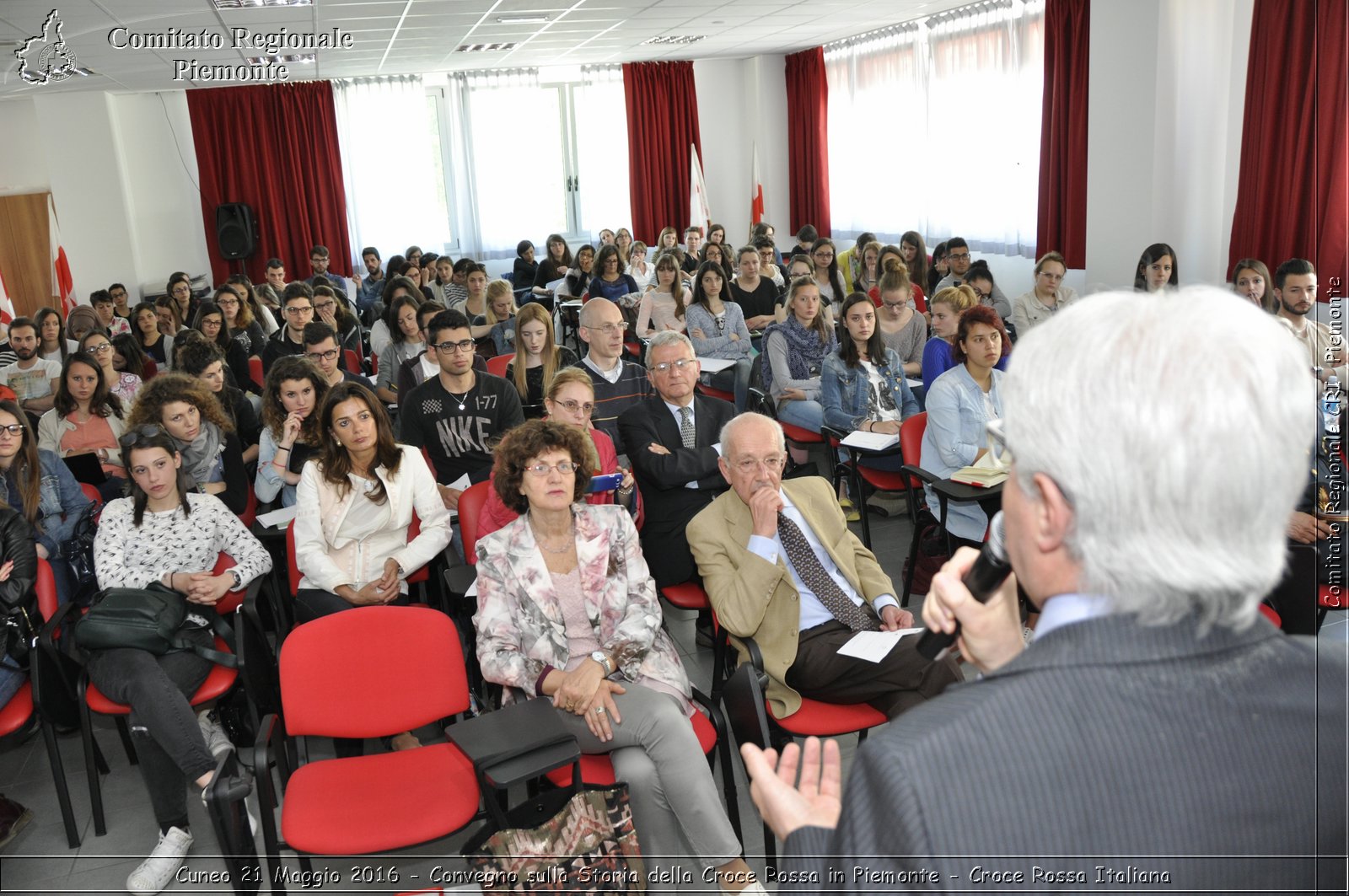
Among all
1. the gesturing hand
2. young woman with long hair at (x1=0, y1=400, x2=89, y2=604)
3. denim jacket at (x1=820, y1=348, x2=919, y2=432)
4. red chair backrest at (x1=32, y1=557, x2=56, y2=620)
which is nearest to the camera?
the gesturing hand

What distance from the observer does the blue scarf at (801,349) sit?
598 cm

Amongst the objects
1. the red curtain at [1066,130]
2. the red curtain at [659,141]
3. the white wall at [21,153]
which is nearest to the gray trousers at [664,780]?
the red curtain at [1066,130]

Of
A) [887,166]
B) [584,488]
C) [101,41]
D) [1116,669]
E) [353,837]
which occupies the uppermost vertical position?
[101,41]

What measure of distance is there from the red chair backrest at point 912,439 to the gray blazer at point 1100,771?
348 centimetres

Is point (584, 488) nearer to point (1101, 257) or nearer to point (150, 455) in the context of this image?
point (150, 455)

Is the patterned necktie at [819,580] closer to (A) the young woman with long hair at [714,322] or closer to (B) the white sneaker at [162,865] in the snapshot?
(B) the white sneaker at [162,865]

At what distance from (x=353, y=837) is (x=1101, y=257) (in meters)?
7.47

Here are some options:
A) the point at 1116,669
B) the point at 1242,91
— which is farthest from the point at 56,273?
the point at 1116,669

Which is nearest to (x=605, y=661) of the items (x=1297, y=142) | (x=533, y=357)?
(x=533, y=357)

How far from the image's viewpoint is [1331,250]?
614cm

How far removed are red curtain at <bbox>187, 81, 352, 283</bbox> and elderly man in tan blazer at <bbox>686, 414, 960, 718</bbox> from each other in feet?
36.9

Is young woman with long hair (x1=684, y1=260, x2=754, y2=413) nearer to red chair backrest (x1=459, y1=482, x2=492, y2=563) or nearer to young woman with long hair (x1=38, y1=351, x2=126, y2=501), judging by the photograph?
red chair backrest (x1=459, y1=482, x2=492, y2=563)

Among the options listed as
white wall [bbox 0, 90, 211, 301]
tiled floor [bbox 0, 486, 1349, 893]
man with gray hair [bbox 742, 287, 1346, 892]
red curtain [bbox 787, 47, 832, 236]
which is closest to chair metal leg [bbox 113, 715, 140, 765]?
tiled floor [bbox 0, 486, 1349, 893]

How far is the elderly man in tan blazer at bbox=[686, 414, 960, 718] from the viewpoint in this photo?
2.78m
